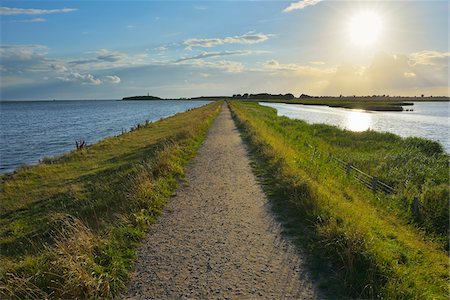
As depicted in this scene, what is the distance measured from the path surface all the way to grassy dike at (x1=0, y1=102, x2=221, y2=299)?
0.46 metres

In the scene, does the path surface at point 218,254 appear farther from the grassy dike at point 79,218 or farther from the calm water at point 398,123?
the calm water at point 398,123

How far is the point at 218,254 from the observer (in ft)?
21.3

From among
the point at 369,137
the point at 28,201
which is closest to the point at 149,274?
the point at 28,201

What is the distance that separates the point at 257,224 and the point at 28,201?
450 inches

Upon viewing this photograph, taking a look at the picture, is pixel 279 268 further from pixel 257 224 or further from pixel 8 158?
pixel 8 158

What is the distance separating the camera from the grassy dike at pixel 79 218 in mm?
5422

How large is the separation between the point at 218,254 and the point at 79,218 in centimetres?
676

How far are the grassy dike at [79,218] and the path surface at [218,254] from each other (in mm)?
462

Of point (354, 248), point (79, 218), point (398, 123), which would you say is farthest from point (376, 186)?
point (398, 123)

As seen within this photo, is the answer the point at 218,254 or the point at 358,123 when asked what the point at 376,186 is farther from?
the point at 358,123

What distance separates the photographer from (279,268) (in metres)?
5.99

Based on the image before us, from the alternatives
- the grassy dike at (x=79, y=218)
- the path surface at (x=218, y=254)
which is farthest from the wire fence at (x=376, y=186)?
the grassy dike at (x=79, y=218)

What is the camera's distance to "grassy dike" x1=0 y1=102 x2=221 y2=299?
17.8 feet

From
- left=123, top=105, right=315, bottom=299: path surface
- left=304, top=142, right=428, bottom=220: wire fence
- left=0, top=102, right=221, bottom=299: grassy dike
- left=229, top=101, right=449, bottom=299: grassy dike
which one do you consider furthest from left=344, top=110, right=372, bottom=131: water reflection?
left=123, top=105, right=315, bottom=299: path surface
